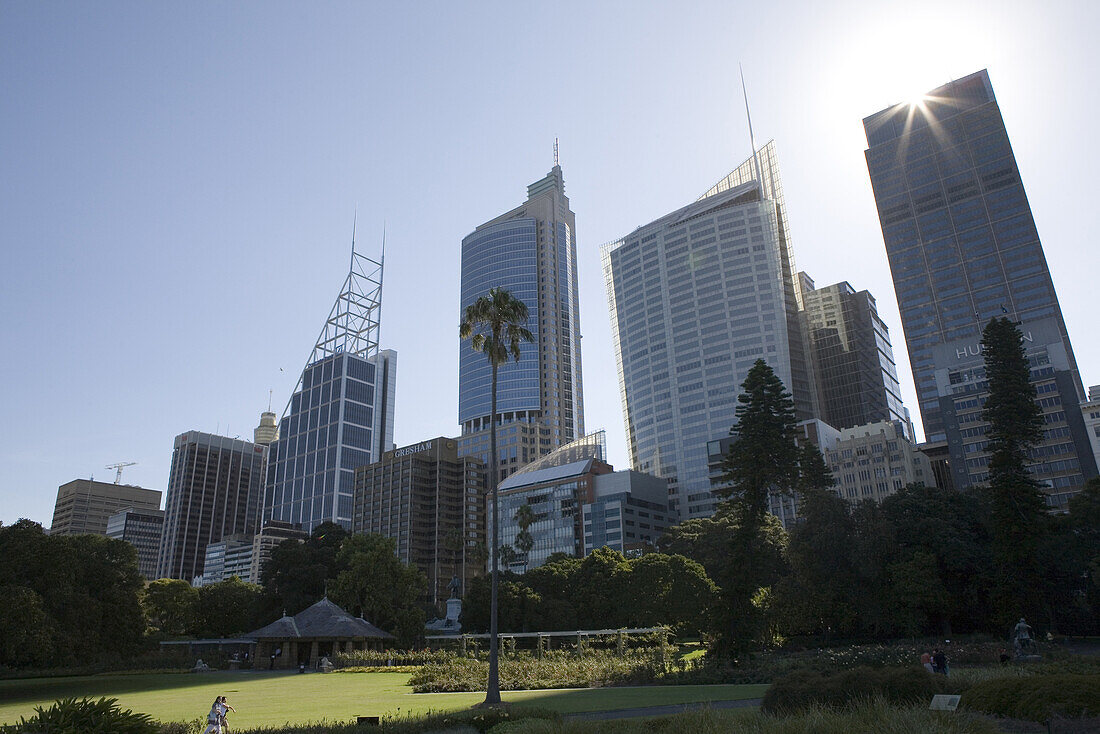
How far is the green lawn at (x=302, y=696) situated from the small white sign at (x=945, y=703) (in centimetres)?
1240

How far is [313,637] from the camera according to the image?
68438 millimetres

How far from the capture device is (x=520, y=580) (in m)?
82.1

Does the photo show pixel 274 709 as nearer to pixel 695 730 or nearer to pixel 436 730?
pixel 436 730

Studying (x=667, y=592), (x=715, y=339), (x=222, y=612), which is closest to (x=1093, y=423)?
(x=715, y=339)

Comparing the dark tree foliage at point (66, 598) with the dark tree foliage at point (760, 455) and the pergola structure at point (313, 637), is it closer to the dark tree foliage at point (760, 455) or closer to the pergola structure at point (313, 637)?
the pergola structure at point (313, 637)

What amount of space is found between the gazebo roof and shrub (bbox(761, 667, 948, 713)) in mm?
57955

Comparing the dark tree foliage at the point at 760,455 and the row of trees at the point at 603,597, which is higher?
the dark tree foliage at the point at 760,455

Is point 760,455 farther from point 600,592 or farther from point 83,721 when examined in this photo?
point 83,721

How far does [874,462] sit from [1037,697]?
5900 inches

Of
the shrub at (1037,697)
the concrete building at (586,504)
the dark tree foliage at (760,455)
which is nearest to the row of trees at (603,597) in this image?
the dark tree foliage at (760,455)

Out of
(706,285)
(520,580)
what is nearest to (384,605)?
(520,580)

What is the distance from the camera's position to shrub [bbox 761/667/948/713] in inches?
761

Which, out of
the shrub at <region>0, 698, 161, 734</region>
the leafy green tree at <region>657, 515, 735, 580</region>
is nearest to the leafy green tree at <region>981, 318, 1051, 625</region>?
the leafy green tree at <region>657, 515, 735, 580</region>

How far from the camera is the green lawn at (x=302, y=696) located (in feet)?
93.9
